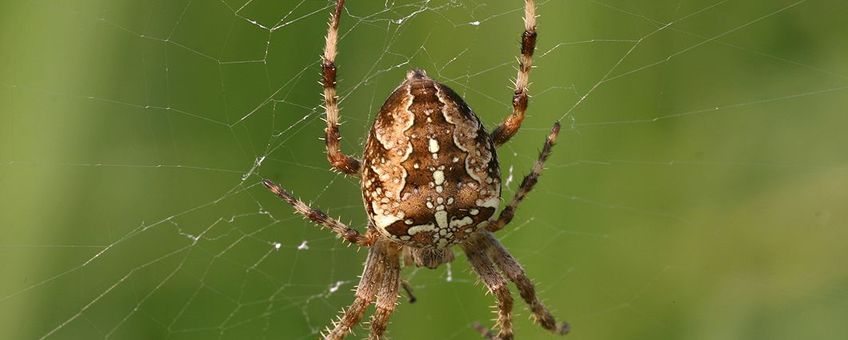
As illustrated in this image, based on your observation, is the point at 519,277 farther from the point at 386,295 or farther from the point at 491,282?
the point at 386,295

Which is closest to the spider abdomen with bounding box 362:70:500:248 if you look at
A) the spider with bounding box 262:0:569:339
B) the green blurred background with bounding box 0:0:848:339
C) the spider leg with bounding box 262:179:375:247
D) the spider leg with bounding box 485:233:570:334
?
the spider with bounding box 262:0:569:339

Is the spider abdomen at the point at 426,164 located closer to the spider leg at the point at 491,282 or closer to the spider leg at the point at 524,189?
the spider leg at the point at 524,189

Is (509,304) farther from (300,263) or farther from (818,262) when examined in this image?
(818,262)

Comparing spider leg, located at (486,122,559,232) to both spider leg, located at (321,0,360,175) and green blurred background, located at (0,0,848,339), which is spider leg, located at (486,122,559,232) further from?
spider leg, located at (321,0,360,175)

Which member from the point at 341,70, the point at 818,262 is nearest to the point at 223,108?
the point at 341,70

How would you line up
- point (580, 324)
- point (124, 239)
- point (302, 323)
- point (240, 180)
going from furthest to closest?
point (580, 324) → point (302, 323) → point (240, 180) → point (124, 239)

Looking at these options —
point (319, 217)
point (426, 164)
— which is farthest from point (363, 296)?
point (426, 164)
